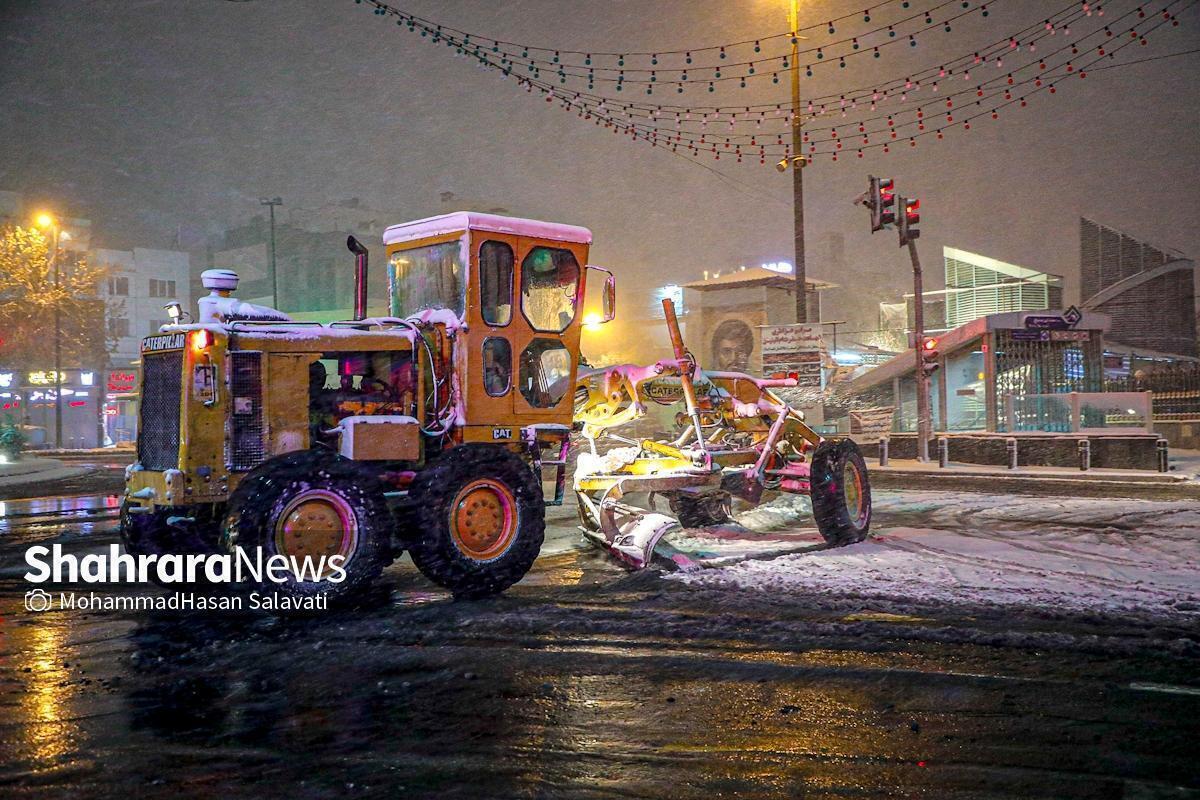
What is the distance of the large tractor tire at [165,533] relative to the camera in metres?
7.69

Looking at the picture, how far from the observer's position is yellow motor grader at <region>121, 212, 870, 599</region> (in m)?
7.23

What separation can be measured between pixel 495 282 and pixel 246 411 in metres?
2.61

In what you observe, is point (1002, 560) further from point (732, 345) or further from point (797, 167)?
point (732, 345)

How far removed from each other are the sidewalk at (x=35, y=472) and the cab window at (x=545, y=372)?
20.0 m

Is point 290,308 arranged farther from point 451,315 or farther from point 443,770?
point 443,770

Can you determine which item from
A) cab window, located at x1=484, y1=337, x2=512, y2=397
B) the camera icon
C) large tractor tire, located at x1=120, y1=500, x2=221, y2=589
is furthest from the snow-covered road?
the camera icon

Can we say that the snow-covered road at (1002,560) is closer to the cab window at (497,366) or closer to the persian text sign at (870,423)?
the cab window at (497,366)

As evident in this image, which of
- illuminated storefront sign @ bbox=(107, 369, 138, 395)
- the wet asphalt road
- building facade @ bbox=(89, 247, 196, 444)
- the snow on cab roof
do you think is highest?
building facade @ bbox=(89, 247, 196, 444)

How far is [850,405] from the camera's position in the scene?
3594 centimetres

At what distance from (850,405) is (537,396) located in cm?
2889

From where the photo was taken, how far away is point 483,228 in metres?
8.59

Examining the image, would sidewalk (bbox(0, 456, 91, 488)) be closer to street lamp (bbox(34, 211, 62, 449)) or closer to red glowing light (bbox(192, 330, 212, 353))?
street lamp (bbox(34, 211, 62, 449))

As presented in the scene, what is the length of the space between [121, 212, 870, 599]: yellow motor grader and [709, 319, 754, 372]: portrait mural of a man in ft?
112

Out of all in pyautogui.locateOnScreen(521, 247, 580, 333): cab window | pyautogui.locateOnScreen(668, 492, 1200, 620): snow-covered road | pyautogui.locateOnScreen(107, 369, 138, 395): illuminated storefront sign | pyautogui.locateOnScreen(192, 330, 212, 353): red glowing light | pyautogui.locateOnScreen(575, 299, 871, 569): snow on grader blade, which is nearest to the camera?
pyautogui.locateOnScreen(192, 330, 212, 353): red glowing light
